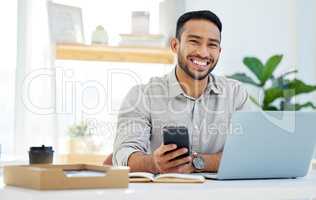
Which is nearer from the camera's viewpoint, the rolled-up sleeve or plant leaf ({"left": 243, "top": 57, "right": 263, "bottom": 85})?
the rolled-up sleeve

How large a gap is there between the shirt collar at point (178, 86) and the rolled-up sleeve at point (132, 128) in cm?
12

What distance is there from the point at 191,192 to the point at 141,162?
0.80m

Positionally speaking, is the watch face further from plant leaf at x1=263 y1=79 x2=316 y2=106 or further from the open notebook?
plant leaf at x1=263 y1=79 x2=316 y2=106

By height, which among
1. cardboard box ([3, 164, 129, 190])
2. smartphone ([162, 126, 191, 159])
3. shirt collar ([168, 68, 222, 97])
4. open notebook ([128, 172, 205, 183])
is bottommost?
open notebook ([128, 172, 205, 183])

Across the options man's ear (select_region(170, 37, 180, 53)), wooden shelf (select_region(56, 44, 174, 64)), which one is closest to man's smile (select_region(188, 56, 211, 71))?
man's ear (select_region(170, 37, 180, 53))

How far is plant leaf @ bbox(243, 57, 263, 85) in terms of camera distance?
165 inches

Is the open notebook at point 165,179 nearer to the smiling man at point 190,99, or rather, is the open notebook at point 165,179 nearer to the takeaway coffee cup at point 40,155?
the takeaway coffee cup at point 40,155

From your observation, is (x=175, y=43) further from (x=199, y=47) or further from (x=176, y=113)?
(x=176, y=113)

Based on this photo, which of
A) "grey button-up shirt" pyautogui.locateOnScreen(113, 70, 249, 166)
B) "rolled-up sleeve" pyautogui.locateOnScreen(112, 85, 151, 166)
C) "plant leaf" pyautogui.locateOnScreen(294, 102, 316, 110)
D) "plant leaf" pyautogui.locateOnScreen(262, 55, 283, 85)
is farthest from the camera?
"plant leaf" pyautogui.locateOnScreen(262, 55, 283, 85)

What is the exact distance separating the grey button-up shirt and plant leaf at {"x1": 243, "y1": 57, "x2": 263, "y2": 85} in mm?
1739

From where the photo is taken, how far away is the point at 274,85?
4230mm

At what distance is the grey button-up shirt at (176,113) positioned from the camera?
2406 millimetres

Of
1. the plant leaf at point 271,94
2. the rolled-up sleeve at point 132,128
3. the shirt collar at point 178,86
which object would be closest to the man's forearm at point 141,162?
the rolled-up sleeve at point 132,128

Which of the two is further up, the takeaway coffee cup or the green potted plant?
the green potted plant
